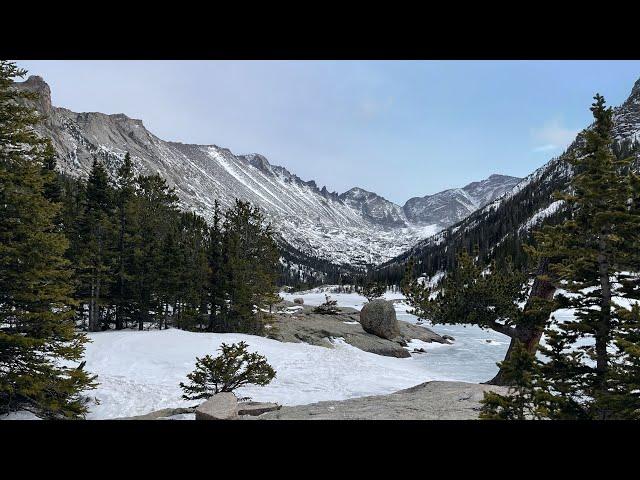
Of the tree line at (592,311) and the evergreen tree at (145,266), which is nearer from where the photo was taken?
the tree line at (592,311)

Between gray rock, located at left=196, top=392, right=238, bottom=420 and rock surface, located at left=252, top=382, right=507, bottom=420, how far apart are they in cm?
94

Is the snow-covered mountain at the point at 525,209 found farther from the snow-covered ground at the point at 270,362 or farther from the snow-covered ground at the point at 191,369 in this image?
the snow-covered ground at the point at 191,369

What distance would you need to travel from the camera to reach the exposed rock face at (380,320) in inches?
1465

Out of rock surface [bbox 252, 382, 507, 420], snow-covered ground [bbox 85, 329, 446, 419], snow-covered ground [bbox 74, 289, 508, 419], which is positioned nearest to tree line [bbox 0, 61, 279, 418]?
snow-covered ground [bbox 85, 329, 446, 419]

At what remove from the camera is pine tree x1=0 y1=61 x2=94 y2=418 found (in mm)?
10039

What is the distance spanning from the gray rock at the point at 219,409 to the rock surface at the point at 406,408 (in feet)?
3.09

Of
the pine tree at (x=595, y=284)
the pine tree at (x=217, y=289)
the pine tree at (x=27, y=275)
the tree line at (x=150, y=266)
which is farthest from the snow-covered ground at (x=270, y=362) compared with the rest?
the pine tree at (x=595, y=284)

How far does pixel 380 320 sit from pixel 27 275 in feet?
104

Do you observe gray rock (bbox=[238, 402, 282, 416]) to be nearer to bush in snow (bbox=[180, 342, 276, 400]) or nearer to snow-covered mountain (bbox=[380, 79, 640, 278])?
bush in snow (bbox=[180, 342, 276, 400])

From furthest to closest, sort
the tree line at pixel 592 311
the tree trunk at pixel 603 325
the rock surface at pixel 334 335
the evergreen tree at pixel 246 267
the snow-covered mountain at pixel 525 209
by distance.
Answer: the snow-covered mountain at pixel 525 209
the evergreen tree at pixel 246 267
the rock surface at pixel 334 335
the tree trunk at pixel 603 325
the tree line at pixel 592 311
